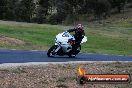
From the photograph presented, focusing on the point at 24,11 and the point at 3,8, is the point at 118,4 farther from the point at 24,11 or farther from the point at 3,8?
the point at 3,8

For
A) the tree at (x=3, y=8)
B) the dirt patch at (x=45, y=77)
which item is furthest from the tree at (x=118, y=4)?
the dirt patch at (x=45, y=77)

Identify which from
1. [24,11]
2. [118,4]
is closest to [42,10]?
[24,11]

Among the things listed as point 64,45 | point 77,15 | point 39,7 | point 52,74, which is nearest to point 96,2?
point 77,15

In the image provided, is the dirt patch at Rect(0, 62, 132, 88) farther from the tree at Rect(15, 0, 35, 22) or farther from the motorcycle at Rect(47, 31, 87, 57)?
the tree at Rect(15, 0, 35, 22)

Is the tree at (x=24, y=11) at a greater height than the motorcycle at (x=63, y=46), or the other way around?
the motorcycle at (x=63, y=46)

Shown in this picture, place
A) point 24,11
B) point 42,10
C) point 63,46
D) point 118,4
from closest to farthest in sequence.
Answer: point 63,46, point 24,11, point 42,10, point 118,4

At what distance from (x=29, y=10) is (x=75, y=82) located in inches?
3233

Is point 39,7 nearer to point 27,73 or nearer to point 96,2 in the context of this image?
point 96,2

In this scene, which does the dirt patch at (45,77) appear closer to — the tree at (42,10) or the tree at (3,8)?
the tree at (3,8)

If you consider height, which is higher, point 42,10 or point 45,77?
point 45,77

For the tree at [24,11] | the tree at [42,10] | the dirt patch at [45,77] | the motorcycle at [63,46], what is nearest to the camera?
the dirt patch at [45,77]

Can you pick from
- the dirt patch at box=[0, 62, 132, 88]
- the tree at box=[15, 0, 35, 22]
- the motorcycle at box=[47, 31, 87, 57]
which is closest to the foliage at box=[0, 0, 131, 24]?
the tree at box=[15, 0, 35, 22]

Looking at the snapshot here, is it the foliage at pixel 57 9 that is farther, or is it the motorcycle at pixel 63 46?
the foliage at pixel 57 9

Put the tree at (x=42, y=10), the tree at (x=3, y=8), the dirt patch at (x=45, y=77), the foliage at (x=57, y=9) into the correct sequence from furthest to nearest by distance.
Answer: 1. the tree at (x=42, y=10)
2. the foliage at (x=57, y=9)
3. the tree at (x=3, y=8)
4. the dirt patch at (x=45, y=77)
